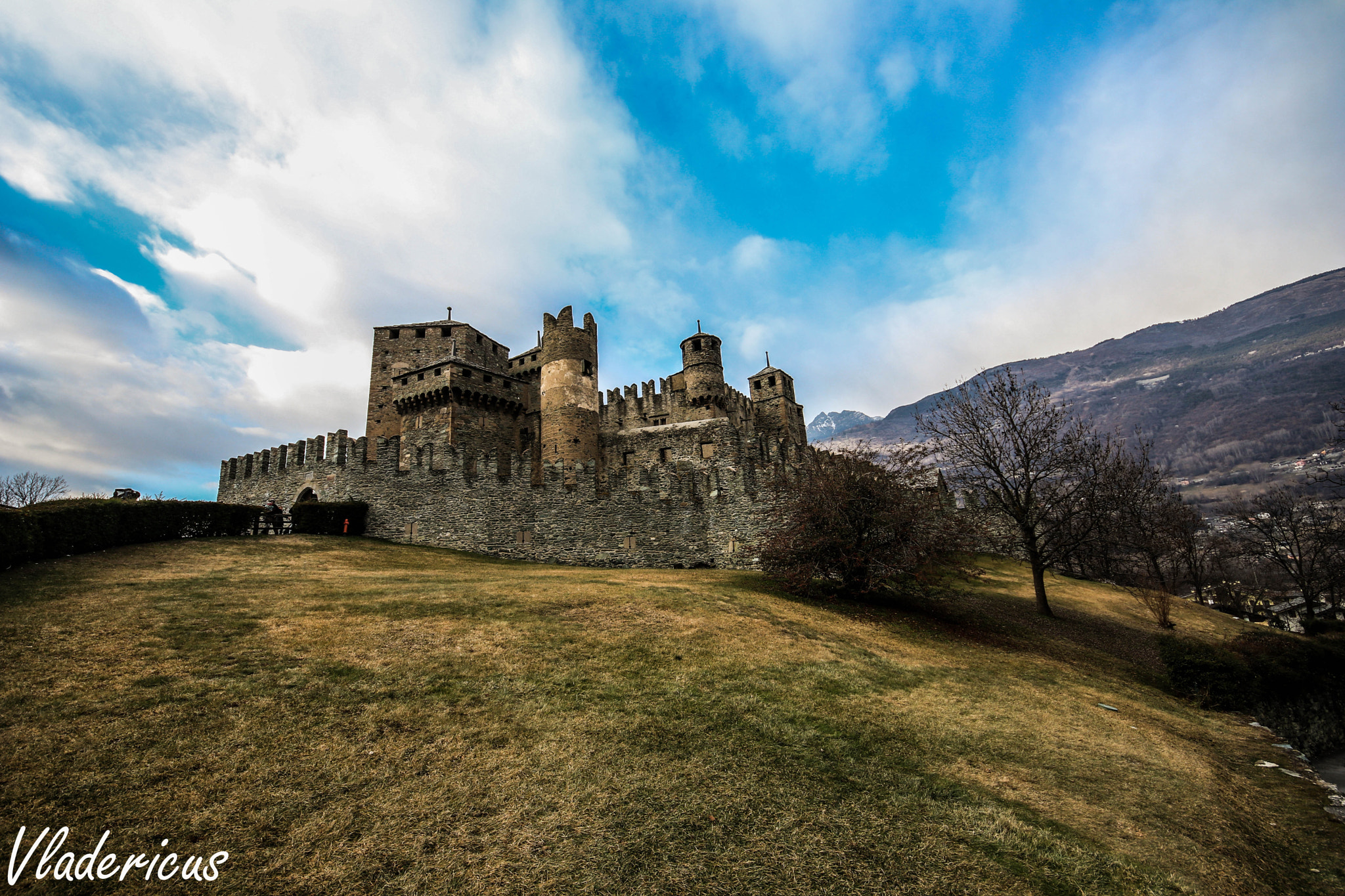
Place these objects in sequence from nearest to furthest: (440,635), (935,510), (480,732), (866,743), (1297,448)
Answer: (480,732), (866,743), (440,635), (935,510), (1297,448)

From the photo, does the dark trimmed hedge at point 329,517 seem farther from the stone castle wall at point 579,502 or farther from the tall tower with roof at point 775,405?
the tall tower with roof at point 775,405

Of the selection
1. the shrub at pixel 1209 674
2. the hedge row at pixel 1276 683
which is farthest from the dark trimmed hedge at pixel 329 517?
the hedge row at pixel 1276 683

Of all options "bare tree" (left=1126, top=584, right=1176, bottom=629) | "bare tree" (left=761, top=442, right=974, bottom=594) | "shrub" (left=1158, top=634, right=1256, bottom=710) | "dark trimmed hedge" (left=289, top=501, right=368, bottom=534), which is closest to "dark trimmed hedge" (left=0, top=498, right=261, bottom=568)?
"dark trimmed hedge" (left=289, top=501, right=368, bottom=534)

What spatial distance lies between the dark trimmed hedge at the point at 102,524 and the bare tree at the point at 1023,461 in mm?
25821

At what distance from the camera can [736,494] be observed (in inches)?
894

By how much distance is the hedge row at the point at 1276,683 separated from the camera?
11.1m

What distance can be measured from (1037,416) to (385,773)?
22741 mm

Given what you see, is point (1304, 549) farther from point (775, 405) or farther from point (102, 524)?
point (102, 524)

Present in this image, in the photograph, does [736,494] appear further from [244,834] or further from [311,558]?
[244,834]

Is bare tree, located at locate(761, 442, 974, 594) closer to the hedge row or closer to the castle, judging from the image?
the castle

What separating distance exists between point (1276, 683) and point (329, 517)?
32.5 metres

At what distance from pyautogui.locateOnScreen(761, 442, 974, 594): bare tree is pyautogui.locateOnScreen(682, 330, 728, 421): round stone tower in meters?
21.4

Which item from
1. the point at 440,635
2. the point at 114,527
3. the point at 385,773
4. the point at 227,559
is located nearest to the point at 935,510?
the point at 440,635

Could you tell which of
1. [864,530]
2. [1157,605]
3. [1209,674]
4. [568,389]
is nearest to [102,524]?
[568,389]
